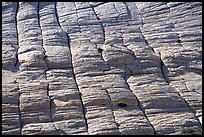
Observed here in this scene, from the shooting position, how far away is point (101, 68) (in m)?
10.7

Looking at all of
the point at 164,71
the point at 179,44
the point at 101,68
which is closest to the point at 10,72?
the point at 101,68

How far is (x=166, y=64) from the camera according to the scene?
11.0m

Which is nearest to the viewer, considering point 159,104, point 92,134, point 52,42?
point 92,134

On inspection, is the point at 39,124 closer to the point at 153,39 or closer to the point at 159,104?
the point at 159,104

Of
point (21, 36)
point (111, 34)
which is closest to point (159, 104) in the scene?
point (111, 34)

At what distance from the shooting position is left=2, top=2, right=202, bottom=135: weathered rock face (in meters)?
9.05

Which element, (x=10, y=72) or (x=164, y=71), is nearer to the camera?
(x=10, y=72)

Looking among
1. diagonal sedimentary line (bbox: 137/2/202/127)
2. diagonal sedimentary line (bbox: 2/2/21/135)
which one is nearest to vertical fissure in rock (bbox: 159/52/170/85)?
diagonal sedimentary line (bbox: 137/2/202/127)

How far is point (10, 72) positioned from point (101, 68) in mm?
1857

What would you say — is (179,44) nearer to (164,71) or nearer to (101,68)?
(164,71)

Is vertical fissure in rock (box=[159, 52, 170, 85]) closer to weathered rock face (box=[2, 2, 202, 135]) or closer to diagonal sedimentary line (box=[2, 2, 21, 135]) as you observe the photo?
weathered rock face (box=[2, 2, 202, 135])

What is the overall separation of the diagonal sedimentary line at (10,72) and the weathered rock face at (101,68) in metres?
0.02

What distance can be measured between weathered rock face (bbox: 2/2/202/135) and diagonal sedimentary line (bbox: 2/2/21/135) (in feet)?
0.06

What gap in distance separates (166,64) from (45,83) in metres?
2.69
